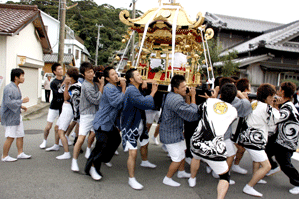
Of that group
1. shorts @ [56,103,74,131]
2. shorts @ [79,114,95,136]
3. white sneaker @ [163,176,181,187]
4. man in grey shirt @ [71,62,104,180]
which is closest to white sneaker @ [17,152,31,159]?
shorts @ [56,103,74,131]

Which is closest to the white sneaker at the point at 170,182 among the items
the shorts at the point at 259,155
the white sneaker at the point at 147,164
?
the white sneaker at the point at 147,164

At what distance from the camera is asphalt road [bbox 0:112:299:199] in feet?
10.9

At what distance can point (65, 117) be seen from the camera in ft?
15.1

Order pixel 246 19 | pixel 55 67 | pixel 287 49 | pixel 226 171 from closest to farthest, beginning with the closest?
1. pixel 226 171
2. pixel 55 67
3. pixel 287 49
4. pixel 246 19

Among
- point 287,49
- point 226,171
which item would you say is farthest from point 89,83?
point 287,49

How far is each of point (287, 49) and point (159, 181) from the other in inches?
684

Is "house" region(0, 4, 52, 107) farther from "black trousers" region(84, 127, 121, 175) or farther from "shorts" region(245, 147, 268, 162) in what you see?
"shorts" region(245, 147, 268, 162)

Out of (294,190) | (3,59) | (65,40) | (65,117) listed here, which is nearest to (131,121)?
(65,117)

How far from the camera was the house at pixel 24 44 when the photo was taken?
9.20 m

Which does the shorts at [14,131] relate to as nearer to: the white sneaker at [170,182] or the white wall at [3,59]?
the white sneaker at [170,182]

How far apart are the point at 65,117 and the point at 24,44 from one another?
8158 mm

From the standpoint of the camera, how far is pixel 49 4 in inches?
1483

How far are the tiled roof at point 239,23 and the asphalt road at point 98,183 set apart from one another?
20.6m

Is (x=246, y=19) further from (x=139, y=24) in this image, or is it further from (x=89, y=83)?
(x=89, y=83)
